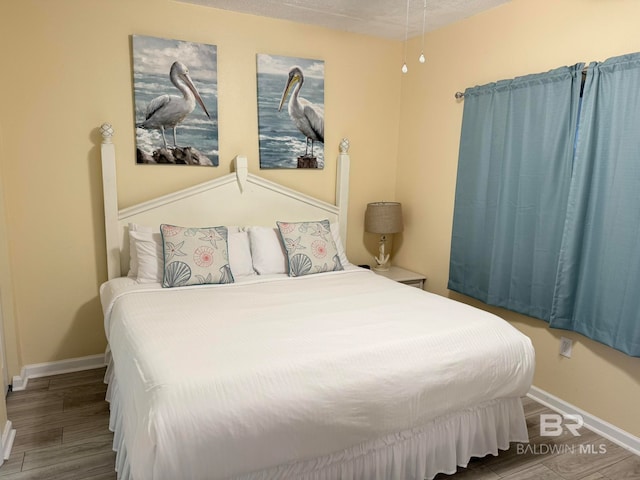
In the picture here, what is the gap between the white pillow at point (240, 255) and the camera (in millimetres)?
3067

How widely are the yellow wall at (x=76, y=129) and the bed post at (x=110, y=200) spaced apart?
10 cm

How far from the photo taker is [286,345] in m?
1.88

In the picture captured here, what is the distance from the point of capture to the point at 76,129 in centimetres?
292

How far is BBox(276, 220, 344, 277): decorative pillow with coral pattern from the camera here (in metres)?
3.12

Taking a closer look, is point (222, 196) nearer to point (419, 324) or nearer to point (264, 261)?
point (264, 261)

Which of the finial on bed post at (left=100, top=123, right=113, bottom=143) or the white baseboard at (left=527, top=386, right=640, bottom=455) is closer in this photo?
the white baseboard at (left=527, top=386, right=640, bottom=455)

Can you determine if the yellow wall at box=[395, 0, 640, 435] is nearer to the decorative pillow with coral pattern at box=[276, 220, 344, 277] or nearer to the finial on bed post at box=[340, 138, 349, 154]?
the finial on bed post at box=[340, 138, 349, 154]

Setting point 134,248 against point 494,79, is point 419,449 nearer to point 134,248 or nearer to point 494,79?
point 134,248

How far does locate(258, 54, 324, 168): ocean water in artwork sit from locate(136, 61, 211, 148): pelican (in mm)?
522

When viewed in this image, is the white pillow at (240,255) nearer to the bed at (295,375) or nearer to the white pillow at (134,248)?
the bed at (295,375)

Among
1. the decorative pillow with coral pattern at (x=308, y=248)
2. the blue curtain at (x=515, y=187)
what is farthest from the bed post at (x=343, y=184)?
the blue curtain at (x=515, y=187)

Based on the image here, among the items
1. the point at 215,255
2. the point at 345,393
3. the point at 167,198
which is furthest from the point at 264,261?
the point at 345,393

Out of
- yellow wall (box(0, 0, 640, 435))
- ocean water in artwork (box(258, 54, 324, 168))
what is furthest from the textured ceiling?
ocean water in artwork (box(258, 54, 324, 168))

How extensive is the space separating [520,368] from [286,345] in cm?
113
